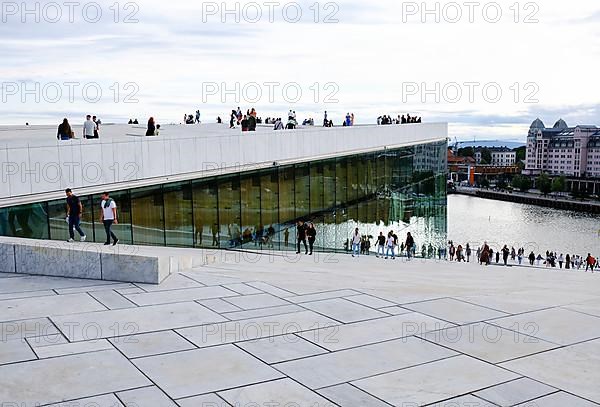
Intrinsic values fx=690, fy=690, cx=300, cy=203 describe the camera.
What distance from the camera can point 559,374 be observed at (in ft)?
22.5

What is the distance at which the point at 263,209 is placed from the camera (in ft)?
72.5

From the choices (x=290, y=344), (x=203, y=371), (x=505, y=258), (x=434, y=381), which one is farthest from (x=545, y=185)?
(x=203, y=371)

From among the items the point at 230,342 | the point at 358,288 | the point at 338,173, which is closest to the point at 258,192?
the point at 338,173

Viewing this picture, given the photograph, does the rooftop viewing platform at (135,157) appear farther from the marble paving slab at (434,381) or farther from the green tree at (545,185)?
the green tree at (545,185)

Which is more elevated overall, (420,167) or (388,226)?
(420,167)

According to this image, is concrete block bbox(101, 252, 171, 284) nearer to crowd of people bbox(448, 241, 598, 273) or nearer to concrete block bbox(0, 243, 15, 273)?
concrete block bbox(0, 243, 15, 273)

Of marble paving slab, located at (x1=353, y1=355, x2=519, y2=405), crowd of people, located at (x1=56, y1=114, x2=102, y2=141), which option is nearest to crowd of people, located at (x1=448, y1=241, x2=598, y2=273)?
crowd of people, located at (x1=56, y1=114, x2=102, y2=141)

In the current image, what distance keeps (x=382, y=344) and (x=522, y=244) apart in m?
95.1

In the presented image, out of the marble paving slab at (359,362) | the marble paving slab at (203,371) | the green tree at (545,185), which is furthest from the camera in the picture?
the green tree at (545,185)

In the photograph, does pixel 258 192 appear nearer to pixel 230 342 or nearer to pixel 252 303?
pixel 252 303

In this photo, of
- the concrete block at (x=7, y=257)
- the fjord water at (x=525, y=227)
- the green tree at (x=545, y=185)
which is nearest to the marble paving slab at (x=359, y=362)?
the concrete block at (x=7, y=257)

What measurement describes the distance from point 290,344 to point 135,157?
10.1 metres

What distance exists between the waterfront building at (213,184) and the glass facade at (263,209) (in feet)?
0.11

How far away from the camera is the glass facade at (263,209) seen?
15.5 meters
